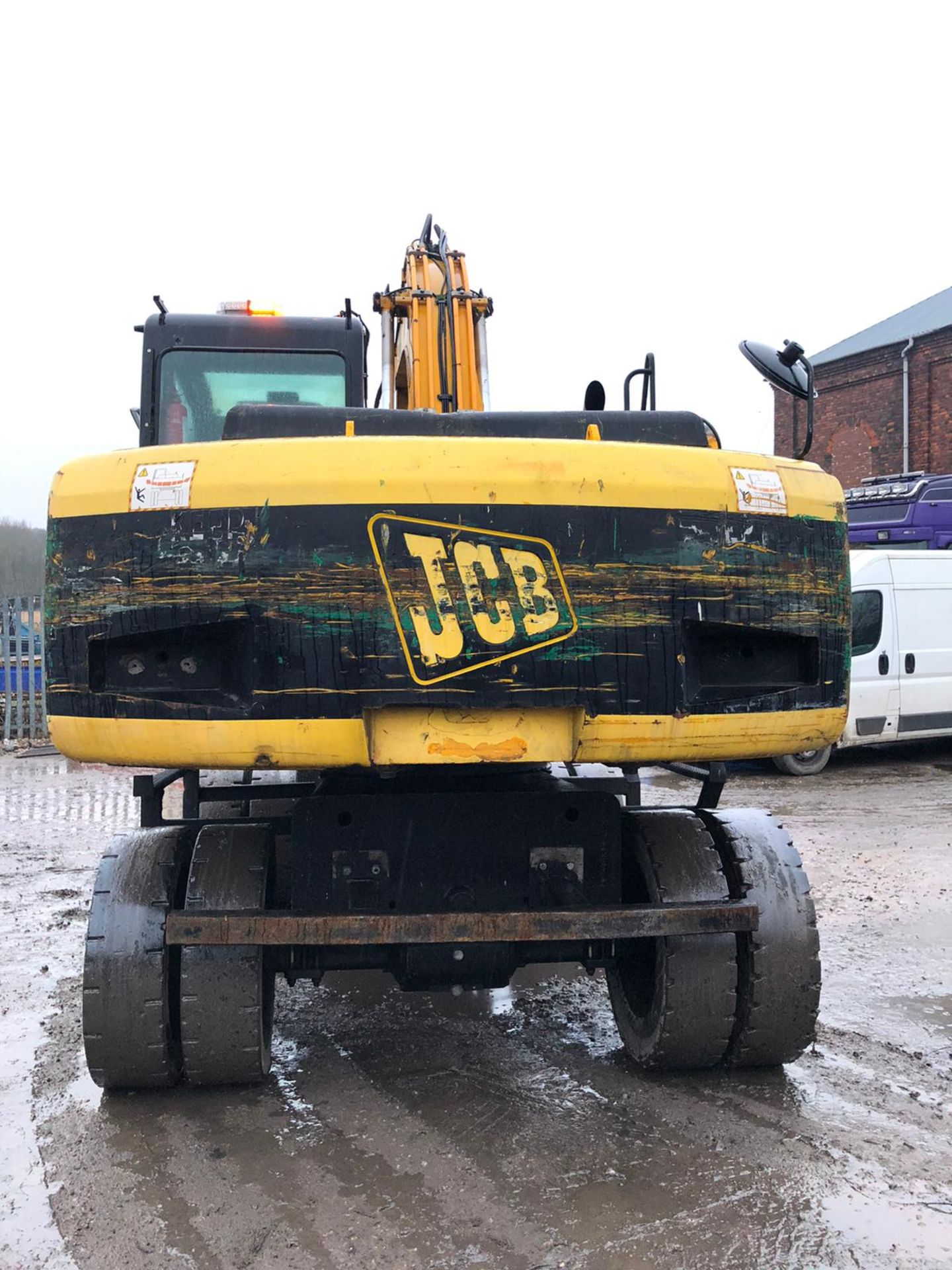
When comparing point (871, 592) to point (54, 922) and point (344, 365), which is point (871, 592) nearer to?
point (344, 365)

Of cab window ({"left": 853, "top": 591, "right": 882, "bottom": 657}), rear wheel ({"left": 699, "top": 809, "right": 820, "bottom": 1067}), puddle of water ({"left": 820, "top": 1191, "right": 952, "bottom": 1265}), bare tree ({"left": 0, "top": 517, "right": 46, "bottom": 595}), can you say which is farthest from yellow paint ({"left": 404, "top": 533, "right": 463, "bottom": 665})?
bare tree ({"left": 0, "top": 517, "right": 46, "bottom": 595})

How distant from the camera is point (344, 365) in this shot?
18.3 ft

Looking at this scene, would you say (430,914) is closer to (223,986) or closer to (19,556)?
(223,986)

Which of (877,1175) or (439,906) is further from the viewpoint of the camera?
(439,906)

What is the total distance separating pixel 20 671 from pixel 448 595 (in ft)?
39.8

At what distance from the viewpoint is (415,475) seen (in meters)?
2.84

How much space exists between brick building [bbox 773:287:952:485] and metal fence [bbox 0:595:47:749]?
16479 mm

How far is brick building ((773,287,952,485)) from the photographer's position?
2519 centimetres

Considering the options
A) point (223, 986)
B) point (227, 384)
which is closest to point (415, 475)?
point (223, 986)

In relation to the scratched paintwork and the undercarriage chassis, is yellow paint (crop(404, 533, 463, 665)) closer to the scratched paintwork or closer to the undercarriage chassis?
the scratched paintwork

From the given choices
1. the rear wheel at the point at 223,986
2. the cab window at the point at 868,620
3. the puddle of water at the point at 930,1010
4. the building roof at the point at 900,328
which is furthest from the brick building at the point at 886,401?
the rear wheel at the point at 223,986

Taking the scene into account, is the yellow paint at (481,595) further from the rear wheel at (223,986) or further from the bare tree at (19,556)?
the bare tree at (19,556)

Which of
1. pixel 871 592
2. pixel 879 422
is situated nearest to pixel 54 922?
pixel 871 592

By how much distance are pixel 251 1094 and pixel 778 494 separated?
254 cm
